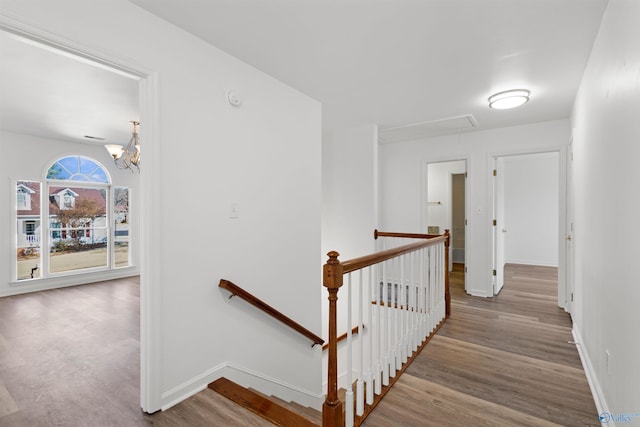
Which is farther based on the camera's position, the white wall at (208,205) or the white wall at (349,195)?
the white wall at (349,195)

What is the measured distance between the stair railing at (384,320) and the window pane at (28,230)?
5.43 m

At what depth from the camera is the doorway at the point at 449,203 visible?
6.57 m

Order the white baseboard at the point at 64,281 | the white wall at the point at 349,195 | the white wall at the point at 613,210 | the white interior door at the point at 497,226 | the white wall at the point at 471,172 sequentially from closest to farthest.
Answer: the white wall at the point at 613,210
the white wall at the point at 471,172
the white wall at the point at 349,195
the white interior door at the point at 497,226
the white baseboard at the point at 64,281

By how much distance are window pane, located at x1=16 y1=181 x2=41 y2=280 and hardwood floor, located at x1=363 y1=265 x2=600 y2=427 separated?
6079 millimetres

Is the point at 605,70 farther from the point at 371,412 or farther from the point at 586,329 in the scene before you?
the point at 371,412

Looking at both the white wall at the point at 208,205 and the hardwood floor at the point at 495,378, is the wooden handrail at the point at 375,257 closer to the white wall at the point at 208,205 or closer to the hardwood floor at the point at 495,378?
the hardwood floor at the point at 495,378

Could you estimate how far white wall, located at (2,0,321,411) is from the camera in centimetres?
180

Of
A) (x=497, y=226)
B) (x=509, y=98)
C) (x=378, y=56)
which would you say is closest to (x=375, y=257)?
(x=378, y=56)

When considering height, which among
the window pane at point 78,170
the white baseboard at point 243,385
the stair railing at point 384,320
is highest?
the window pane at point 78,170

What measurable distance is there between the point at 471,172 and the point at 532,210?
10.9ft

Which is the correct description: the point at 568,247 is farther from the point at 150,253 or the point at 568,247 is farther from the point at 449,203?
the point at 150,253

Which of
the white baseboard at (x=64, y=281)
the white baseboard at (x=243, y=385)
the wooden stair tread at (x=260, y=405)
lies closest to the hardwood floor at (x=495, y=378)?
the wooden stair tread at (x=260, y=405)

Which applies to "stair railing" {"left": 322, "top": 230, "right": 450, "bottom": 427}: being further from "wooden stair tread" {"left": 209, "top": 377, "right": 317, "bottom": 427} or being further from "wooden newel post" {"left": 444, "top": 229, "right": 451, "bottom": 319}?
"wooden stair tread" {"left": 209, "top": 377, "right": 317, "bottom": 427}

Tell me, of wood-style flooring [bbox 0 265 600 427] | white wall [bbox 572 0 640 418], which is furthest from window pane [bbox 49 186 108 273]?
white wall [bbox 572 0 640 418]
